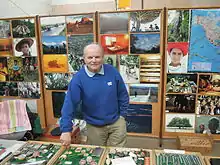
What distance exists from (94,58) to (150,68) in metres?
1.36

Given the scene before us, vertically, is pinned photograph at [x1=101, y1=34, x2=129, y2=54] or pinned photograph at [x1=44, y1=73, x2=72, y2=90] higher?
pinned photograph at [x1=101, y1=34, x2=129, y2=54]

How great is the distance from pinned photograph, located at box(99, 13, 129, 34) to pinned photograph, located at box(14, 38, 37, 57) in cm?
103

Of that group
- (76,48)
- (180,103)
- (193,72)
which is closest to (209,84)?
(193,72)

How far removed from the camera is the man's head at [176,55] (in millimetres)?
2697

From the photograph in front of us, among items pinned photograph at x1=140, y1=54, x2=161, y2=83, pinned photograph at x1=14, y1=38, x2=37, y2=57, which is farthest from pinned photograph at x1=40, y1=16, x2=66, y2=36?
pinned photograph at x1=140, y1=54, x2=161, y2=83

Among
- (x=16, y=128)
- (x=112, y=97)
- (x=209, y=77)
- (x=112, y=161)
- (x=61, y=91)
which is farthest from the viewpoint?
(x=61, y=91)

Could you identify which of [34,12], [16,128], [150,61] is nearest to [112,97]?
[150,61]

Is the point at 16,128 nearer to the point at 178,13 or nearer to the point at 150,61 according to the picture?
the point at 150,61

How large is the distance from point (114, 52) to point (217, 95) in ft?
4.68

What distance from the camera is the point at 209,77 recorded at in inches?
106

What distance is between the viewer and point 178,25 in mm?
2635

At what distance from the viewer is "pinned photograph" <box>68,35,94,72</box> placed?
2.88 m

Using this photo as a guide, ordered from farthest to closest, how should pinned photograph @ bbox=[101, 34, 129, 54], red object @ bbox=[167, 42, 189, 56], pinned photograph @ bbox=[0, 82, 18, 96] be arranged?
pinned photograph @ bbox=[0, 82, 18, 96], pinned photograph @ bbox=[101, 34, 129, 54], red object @ bbox=[167, 42, 189, 56]

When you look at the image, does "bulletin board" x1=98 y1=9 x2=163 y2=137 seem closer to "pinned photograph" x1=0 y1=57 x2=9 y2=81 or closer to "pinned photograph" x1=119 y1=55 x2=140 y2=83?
"pinned photograph" x1=119 y1=55 x2=140 y2=83
